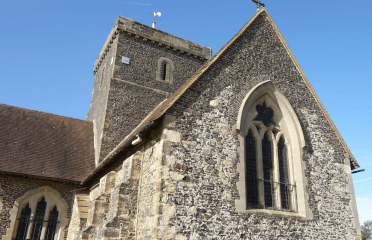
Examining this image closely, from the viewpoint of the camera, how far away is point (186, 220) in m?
7.17

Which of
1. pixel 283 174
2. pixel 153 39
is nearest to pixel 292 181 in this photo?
pixel 283 174

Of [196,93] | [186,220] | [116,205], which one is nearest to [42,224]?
[116,205]

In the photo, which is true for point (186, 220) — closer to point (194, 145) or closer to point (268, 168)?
point (194, 145)

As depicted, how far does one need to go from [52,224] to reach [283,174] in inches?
347

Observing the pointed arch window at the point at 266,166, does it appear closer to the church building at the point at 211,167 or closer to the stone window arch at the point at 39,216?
the church building at the point at 211,167

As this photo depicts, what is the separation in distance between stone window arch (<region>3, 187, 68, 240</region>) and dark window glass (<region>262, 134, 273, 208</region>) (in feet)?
25.6

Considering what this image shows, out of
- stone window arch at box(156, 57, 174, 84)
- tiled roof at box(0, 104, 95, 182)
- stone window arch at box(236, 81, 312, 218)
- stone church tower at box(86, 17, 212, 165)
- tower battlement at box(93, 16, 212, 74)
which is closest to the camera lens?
stone window arch at box(236, 81, 312, 218)

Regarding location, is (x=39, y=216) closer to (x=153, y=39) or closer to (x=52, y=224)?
(x=52, y=224)

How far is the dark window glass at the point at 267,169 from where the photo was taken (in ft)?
28.5

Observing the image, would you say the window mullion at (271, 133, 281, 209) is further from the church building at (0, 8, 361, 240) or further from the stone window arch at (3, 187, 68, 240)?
the stone window arch at (3, 187, 68, 240)

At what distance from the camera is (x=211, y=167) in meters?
7.96

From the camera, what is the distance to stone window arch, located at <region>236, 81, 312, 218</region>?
8.52 metres

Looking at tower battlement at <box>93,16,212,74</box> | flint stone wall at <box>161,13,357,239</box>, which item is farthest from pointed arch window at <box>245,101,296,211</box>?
tower battlement at <box>93,16,212,74</box>

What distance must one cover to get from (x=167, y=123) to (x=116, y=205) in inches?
97.2
